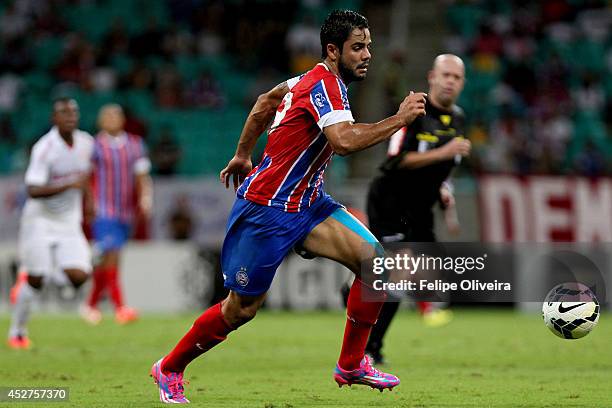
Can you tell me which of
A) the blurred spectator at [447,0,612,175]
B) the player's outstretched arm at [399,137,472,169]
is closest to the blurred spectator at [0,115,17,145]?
the blurred spectator at [447,0,612,175]

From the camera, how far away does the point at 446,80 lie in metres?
10.2

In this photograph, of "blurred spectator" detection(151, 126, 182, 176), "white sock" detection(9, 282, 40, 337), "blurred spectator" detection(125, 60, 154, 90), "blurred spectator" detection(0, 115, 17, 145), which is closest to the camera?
"white sock" detection(9, 282, 40, 337)

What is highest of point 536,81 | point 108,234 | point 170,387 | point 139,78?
point 536,81

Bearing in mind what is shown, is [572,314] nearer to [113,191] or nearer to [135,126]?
[113,191]

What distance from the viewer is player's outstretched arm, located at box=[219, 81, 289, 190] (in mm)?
7664

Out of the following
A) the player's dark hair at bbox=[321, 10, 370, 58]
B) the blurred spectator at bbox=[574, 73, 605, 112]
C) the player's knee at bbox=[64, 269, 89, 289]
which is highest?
the blurred spectator at bbox=[574, 73, 605, 112]

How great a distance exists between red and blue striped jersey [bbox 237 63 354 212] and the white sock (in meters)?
5.53

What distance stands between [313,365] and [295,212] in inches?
130

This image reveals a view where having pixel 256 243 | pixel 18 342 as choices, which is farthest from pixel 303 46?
pixel 256 243

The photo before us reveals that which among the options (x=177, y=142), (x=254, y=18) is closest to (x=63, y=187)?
(x=177, y=142)

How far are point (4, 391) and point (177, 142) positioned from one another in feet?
42.9

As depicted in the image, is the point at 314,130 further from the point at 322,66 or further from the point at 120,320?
the point at 120,320

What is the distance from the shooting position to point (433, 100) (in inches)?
406

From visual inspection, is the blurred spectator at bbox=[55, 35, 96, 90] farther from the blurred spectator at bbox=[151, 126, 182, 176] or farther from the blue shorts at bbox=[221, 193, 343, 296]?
the blue shorts at bbox=[221, 193, 343, 296]
